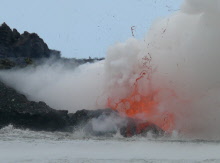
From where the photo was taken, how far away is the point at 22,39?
110812mm

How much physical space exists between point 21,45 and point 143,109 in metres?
58.4

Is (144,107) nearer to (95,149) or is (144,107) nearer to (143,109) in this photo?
(143,109)

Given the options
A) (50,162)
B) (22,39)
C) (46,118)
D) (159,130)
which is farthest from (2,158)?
(22,39)

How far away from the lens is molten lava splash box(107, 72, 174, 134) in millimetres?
55844

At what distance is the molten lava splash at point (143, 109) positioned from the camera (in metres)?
55.8

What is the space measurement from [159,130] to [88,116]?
30.4 feet

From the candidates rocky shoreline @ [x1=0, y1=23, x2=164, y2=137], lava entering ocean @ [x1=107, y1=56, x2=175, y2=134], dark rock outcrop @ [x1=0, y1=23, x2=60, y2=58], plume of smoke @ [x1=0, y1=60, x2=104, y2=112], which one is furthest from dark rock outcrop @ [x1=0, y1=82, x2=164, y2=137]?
dark rock outcrop @ [x1=0, y1=23, x2=60, y2=58]

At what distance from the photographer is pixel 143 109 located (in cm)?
5794

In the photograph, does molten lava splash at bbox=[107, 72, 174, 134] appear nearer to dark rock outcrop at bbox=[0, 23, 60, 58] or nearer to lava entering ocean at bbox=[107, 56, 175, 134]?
lava entering ocean at bbox=[107, 56, 175, 134]

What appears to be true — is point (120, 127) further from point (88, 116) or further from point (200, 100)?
point (200, 100)

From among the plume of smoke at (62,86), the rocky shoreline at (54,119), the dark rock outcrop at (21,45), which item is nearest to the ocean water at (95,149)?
the rocky shoreline at (54,119)

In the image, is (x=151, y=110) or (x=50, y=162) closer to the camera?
(x=50, y=162)

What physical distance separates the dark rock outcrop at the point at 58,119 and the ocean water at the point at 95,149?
70.8 inches

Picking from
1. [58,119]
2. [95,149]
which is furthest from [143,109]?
[95,149]
